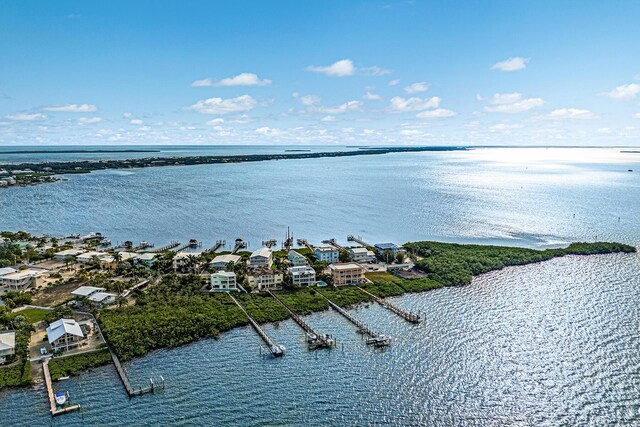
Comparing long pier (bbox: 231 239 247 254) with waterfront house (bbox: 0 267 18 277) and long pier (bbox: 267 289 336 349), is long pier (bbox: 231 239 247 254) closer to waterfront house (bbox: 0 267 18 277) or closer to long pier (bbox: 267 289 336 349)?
waterfront house (bbox: 0 267 18 277)

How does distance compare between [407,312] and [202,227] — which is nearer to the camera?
[407,312]

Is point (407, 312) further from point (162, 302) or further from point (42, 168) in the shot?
point (42, 168)

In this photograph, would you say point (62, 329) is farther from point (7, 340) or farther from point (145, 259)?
point (145, 259)

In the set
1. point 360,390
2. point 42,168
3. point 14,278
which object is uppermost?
point 42,168

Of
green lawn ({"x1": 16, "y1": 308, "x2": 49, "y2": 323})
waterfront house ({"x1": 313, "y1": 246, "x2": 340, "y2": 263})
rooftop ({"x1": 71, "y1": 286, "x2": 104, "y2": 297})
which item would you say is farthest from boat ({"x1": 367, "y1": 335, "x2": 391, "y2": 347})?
green lawn ({"x1": 16, "y1": 308, "x2": 49, "y2": 323})

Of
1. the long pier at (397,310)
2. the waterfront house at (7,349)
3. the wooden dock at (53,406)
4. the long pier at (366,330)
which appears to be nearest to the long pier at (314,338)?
the long pier at (366,330)

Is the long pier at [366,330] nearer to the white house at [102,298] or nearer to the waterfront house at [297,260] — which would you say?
the waterfront house at [297,260]

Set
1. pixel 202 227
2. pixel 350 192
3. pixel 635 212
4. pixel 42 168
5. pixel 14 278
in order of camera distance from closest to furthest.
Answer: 1. pixel 14 278
2. pixel 202 227
3. pixel 635 212
4. pixel 350 192
5. pixel 42 168

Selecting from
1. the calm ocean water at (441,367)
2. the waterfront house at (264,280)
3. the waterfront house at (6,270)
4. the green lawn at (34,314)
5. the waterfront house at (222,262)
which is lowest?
the calm ocean water at (441,367)

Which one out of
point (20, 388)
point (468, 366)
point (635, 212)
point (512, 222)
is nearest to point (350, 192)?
point (512, 222)
